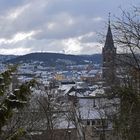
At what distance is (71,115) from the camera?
36.6m

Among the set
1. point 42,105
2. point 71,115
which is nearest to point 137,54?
point 42,105

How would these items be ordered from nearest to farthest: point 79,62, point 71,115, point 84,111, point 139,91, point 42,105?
1. point 139,91
2. point 42,105
3. point 71,115
4. point 84,111
5. point 79,62

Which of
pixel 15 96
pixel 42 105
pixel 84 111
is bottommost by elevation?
pixel 84 111

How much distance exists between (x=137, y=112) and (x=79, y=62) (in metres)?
129

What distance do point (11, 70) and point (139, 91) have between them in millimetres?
6844

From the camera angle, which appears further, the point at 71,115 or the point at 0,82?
the point at 71,115

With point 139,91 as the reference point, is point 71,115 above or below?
below

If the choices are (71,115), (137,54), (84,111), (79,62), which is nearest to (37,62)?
(79,62)

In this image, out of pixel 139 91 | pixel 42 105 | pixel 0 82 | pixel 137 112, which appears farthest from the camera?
pixel 42 105

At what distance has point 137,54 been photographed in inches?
638

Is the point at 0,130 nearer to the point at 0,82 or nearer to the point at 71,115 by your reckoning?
the point at 0,82

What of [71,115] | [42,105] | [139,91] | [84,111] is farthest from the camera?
[84,111]

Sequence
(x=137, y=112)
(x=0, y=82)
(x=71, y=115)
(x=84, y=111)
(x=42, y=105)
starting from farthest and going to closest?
(x=84, y=111) < (x=71, y=115) < (x=42, y=105) < (x=137, y=112) < (x=0, y=82)

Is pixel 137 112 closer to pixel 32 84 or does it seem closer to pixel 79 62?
pixel 32 84
